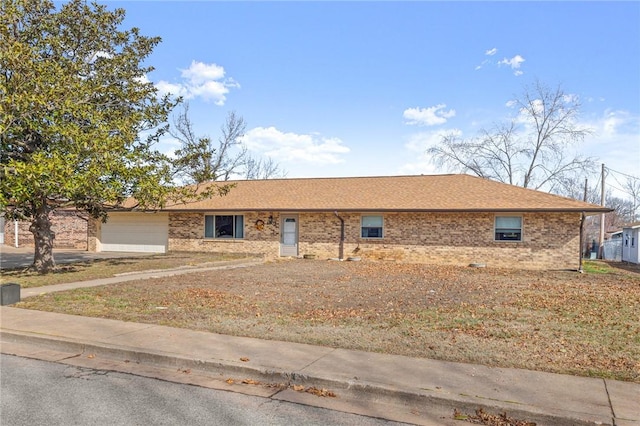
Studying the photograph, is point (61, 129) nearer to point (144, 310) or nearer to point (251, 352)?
point (144, 310)

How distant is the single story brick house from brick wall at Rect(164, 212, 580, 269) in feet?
0.14

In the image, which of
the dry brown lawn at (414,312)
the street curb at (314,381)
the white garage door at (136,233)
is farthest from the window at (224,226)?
the street curb at (314,381)

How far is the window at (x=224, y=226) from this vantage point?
2483 centimetres

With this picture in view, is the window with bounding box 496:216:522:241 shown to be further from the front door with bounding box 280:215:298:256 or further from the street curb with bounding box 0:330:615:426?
the street curb with bounding box 0:330:615:426

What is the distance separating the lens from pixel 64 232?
28547mm

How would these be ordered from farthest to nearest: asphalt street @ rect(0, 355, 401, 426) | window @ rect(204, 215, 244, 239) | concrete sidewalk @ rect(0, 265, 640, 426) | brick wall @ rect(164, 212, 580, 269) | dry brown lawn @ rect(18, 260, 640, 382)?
window @ rect(204, 215, 244, 239) → brick wall @ rect(164, 212, 580, 269) → dry brown lawn @ rect(18, 260, 640, 382) → concrete sidewalk @ rect(0, 265, 640, 426) → asphalt street @ rect(0, 355, 401, 426)

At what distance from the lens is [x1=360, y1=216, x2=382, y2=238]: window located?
73.0 feet

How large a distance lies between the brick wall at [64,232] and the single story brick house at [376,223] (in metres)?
1.92

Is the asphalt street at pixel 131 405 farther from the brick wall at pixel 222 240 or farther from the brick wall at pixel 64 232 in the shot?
the brick wall at pixel 64 232

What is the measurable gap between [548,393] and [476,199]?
1701 cm

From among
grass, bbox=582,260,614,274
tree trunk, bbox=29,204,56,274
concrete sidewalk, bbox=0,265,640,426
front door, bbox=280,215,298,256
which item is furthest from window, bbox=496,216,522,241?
tree trunk, bbox=29,204,56,274

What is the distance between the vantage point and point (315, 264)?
2025cm

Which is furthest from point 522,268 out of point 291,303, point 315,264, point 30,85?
point 30,85

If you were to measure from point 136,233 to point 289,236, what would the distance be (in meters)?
9.46
